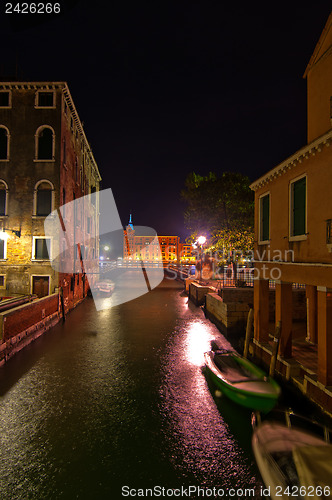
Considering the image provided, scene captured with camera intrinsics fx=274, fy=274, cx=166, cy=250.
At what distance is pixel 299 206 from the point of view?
906cm

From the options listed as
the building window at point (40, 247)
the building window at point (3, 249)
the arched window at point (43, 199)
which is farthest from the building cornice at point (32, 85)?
the building window at point (3, 249)

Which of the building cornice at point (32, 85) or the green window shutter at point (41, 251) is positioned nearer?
the green window shutter at point (41, 251)

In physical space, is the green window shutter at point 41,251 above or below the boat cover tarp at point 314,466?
above

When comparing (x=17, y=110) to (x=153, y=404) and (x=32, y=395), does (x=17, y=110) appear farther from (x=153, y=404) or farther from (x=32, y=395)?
(x=153, y=404)

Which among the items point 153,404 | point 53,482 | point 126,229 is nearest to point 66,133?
point 153,404

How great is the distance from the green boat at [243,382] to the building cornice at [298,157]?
729cm

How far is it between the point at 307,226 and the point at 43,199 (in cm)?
1783

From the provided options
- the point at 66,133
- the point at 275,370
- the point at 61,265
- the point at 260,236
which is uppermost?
the point at 66,133

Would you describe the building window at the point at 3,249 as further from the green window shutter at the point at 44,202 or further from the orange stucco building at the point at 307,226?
the orange stucco building at the point at 307,226

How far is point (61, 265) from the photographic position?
20.1 meters

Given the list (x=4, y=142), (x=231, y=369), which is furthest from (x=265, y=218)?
(x=4, y=142)

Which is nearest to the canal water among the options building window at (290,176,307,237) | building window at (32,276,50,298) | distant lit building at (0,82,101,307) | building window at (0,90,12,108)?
building window at (32,276,50,298)

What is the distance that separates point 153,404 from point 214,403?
211 centimetres

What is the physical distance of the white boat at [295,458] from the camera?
4.62m
